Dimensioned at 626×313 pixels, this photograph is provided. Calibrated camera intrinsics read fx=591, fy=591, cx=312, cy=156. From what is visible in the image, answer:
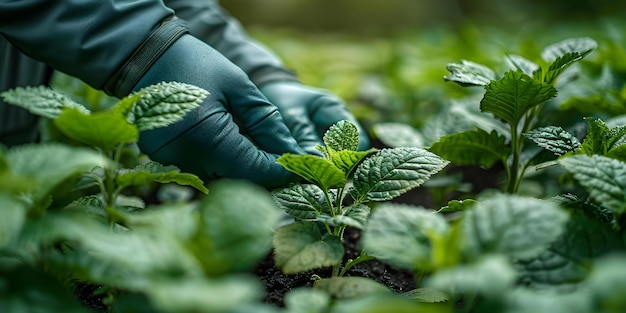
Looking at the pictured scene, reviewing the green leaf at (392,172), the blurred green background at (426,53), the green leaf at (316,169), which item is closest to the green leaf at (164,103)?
the green leaf at (316,169)

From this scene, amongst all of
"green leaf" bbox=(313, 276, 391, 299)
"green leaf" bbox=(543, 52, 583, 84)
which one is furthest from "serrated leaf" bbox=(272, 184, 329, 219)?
"green leaf" bbox=(543, 52, 583, 84)

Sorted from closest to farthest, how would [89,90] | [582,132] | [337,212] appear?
[337,212] < [582,132] < [89,90]

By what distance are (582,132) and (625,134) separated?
241 mm

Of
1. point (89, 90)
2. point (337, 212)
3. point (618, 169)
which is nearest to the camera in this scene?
point (618, 169)

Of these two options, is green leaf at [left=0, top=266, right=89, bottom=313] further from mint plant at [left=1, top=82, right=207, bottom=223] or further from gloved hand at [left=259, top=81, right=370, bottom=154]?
gloved hand at [left=259, top=81, right=370, bottom=154]

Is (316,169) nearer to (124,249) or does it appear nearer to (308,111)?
(124,249)

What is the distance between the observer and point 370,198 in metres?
0.90

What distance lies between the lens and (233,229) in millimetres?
616

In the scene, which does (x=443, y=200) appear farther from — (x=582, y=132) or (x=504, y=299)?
(x=504, y=299)

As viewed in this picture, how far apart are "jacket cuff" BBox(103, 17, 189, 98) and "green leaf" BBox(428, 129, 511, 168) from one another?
521 millimetres

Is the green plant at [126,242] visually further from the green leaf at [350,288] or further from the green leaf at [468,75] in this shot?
the green leaf at [468,75]

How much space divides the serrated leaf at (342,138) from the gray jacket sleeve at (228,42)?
1.73 feet

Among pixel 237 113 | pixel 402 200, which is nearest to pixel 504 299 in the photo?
pixel 237 113

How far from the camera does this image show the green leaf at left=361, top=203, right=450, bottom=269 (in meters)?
0.66
